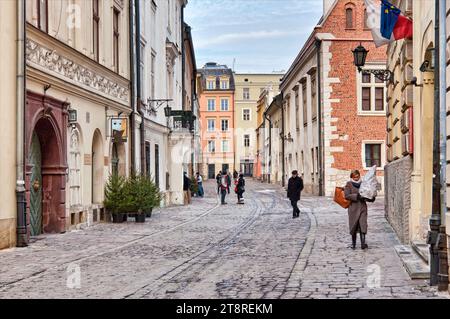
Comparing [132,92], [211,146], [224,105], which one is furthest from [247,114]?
[132,92]

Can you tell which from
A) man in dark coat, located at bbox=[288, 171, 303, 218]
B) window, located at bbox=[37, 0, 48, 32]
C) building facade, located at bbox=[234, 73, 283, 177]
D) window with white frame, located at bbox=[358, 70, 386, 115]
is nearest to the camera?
window, located at bbox=[37, 0, 48, 32]

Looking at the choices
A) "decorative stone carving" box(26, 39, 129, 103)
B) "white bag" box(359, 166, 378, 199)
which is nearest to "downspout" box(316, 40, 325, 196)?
"decorative stone carving" box(26, 39, 129, 103)

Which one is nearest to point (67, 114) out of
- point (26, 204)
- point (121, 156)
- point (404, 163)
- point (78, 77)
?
point (78, 77)

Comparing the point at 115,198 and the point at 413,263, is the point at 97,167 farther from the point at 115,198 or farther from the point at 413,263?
the point at 413,263

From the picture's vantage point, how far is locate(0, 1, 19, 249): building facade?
1416 cm

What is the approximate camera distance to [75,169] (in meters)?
19.4

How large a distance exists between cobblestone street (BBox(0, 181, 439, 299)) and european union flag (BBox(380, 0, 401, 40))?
427cm

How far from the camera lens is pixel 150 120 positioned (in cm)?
2955

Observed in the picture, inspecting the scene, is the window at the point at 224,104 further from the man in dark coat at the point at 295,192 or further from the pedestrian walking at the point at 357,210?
the pedestrian walking at the point at 357,210

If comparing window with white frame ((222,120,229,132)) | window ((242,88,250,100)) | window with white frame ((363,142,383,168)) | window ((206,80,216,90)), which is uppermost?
window ((206,80,216,90))

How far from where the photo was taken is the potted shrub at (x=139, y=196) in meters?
21.8

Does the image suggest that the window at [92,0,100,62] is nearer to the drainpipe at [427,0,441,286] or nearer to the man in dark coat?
the man in dark coat

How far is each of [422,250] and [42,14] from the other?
10239 millimetres

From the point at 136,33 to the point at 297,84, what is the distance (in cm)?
2343
